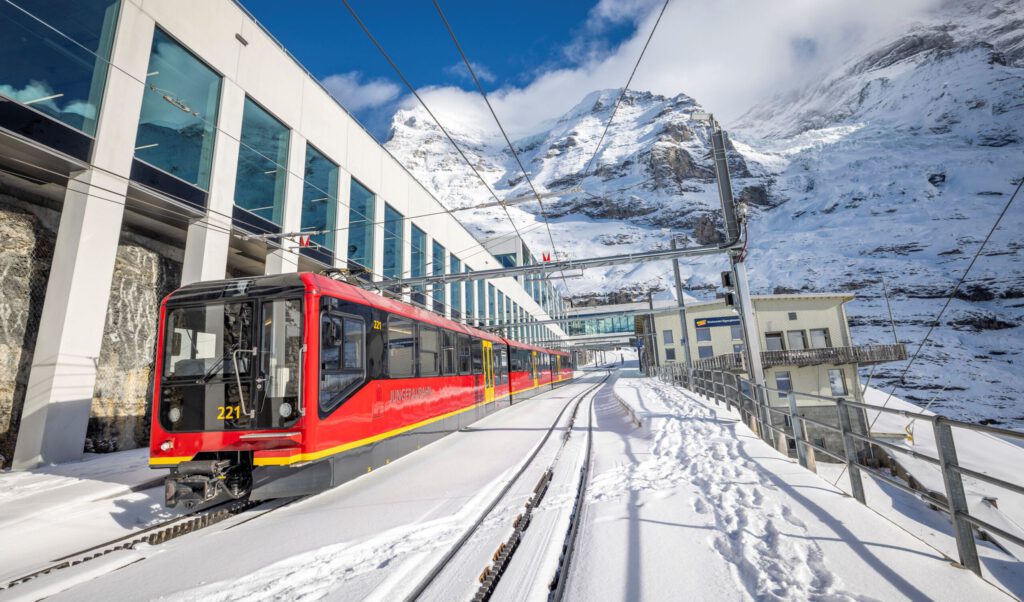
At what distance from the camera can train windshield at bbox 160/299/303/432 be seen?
4977 millimetres

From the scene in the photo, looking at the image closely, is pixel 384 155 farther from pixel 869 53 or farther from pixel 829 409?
pixel 869 53

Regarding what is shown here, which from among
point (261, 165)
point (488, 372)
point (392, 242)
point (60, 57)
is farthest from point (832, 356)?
point (60, 57)

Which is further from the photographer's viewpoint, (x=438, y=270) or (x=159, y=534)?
(x=438, y=270)

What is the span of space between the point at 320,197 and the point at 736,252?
13.9 m

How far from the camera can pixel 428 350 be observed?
872cm

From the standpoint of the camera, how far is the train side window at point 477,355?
1200cm

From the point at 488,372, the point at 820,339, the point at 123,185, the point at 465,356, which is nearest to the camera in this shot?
the point at 123,185

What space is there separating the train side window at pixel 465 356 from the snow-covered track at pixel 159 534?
574 cm

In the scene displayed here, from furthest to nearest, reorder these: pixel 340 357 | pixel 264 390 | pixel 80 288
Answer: pixel 80 288 < pixel 340 357 < pixel 264 390

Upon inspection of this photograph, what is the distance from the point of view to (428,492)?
17.9 ft

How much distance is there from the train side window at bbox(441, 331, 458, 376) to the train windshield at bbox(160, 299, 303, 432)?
180 inches

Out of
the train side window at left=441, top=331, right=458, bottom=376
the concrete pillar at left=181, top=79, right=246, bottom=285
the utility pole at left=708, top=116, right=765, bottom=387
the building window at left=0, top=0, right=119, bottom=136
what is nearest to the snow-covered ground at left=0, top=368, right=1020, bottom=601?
the train side window at left=441, top=331, right=458, bottom=376

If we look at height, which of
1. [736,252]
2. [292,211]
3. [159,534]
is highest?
[292,211]

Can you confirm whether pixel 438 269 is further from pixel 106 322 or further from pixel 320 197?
pixel 106 322
